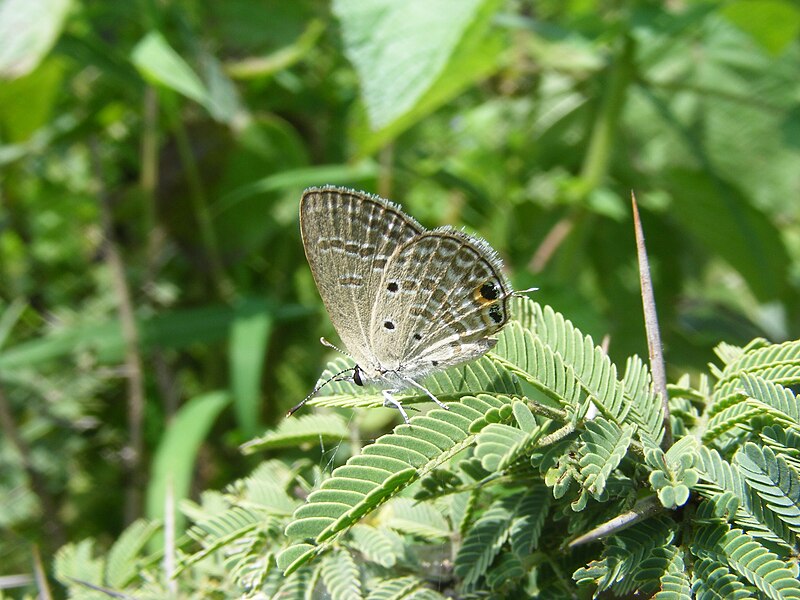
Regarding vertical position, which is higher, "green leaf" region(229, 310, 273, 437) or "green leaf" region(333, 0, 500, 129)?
"green leaf" region(333, 0, 500, 129)

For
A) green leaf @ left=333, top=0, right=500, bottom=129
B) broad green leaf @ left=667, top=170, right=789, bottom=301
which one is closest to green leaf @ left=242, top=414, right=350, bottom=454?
green leaf @ left=333, top=0, right=500, bottom=129

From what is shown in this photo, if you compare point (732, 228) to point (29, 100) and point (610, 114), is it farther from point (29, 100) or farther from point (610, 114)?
point (29, 100)

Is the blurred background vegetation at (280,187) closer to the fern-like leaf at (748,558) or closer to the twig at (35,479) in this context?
the twig at (35,479)

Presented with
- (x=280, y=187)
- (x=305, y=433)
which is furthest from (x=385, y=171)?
(x=305, y=433)

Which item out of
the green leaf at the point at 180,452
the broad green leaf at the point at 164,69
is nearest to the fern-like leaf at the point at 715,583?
the green leaf at the point at 180,452

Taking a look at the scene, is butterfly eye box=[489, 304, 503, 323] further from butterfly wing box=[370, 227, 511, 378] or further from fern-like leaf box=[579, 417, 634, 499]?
fern-like leaf box=[579, 417, 634, 499]

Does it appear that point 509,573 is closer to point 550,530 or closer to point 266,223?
point 550,530
